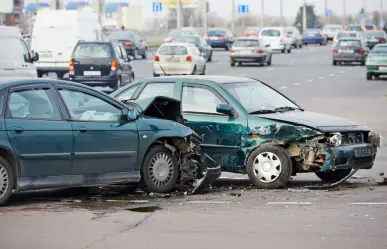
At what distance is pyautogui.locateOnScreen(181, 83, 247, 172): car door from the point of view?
43.8ft

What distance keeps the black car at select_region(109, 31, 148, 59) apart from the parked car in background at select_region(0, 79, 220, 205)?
166 ft

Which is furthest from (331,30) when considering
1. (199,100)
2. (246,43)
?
(199,100)

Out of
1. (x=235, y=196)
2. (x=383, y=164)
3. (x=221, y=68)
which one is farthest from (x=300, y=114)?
(x=221, y=68)

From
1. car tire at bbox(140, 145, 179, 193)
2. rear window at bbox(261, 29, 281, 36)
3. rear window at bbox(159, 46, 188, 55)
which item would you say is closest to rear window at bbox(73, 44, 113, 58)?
rear window at bbox(159, 46, 188, 55)

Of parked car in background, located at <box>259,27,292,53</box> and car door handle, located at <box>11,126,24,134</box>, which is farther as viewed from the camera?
parked car in background, located at <box>259,27,292,53</box>

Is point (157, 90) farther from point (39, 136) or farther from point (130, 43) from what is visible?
point (130, 43)

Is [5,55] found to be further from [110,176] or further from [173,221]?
[173,221]

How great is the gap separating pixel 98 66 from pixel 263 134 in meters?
22.0

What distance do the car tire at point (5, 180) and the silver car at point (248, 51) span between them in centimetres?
4270

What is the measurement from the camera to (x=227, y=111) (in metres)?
13.4

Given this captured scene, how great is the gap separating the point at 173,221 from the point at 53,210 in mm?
1471

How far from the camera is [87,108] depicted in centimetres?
1210

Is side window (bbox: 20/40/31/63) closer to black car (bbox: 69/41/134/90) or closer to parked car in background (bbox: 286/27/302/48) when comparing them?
black car (bbox: 69/41/134/90)

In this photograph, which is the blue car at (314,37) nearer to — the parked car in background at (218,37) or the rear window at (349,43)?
the parked car in background at (218,37)
